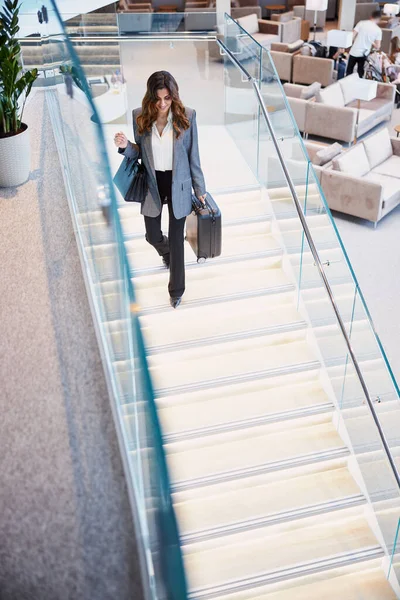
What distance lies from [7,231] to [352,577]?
353 cm

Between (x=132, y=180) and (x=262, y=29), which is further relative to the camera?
(x=262, y=29)

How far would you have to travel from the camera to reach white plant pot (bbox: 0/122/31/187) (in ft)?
18.2

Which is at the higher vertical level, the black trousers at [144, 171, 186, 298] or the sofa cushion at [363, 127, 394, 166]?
the black trousers at [144, 171, 186, 298]

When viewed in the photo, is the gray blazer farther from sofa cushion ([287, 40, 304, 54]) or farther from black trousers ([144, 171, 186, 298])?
sofa cushion ([287, 40, 304, 54])

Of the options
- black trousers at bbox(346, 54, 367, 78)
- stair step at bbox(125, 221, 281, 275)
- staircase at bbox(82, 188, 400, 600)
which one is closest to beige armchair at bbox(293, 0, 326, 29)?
Answer: black trousers at bbox(346, 54, 367, 78)

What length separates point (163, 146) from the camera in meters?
4.57

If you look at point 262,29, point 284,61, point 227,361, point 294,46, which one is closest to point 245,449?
point 227,361

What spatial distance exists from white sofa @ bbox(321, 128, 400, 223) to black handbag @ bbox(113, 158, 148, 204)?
4684 mm

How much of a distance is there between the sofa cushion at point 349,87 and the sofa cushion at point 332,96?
0.08 meters

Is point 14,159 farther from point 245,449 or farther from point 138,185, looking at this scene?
point 245,449

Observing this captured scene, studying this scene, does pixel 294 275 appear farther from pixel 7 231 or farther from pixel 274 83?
pixel 7 231

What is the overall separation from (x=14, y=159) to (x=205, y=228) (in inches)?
67.4

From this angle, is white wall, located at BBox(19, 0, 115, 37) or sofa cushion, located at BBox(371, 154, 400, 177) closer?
white wall, located at BBox(19, 0, 115, 37)

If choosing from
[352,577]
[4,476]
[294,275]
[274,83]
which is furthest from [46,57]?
[352,577]
